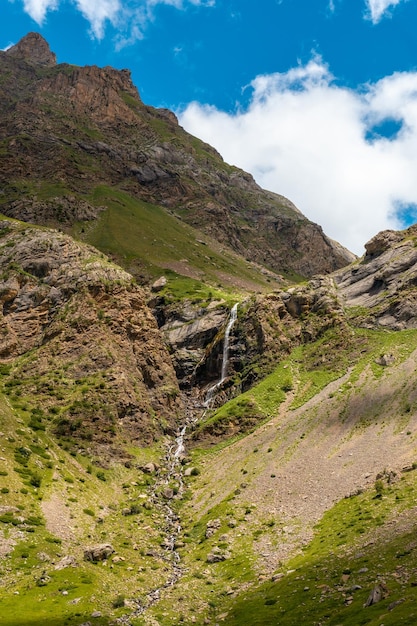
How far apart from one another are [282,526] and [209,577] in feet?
34.0

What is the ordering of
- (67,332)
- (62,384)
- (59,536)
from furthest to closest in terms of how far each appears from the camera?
(67,332) < (62,384) < (59,536)

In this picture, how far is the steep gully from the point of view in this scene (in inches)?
1524

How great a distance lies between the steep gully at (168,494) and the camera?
38.7 m

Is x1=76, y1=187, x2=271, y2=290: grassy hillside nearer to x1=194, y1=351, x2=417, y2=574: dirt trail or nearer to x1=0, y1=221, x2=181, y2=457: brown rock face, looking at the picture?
x1=0, y1=221, x2=181, y2=457: brown rock face

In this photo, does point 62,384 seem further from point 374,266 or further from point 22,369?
point 374,266

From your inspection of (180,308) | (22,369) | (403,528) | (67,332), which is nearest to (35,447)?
(22,369)

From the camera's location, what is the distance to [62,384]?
79875 mm

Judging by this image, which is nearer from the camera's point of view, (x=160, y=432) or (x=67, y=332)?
(x=160, y=432)

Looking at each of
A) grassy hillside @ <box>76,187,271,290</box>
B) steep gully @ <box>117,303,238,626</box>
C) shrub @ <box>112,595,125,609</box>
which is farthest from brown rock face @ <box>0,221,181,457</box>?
grassy hillside @ <box>76,187,271,290</box>

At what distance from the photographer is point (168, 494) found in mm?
64062

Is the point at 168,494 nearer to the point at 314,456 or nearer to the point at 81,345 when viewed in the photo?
Result: the point at 314,456

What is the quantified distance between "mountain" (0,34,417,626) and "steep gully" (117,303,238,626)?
0.93ft

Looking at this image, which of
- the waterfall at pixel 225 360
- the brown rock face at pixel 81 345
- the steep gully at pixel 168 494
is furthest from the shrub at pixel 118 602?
the waterfall at pixel 225 360

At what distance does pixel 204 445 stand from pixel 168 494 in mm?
16732
